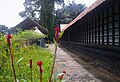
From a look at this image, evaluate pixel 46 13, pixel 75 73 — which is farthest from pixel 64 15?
pixel 75 73

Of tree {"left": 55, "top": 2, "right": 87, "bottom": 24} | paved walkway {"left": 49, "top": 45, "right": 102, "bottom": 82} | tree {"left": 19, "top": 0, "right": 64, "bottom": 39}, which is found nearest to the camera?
paved walkway {"left": 49, "top": 45, "right": 102, "bottom": 82}

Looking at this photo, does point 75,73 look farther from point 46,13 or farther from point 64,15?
point 64,15

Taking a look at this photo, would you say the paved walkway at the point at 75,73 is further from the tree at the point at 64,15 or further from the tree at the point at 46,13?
the tree at the point at 64,15

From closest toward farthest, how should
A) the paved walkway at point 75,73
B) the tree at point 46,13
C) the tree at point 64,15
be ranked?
the paved walkway at point 75,73 < the tree at point 46,13 < the tree at point 64,15

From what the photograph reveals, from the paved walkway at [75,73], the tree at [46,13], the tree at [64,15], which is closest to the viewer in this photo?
the paved walkway at [75,73]

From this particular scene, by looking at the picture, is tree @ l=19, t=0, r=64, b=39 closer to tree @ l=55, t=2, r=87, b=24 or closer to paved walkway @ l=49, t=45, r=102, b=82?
tree @ l=55, t=2, r=87, b=24

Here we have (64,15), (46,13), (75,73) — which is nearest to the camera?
(75,73)

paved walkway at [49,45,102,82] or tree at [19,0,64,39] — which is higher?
tree at [19,0,64,39]

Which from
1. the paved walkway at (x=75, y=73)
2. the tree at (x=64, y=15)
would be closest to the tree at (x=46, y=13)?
the tree at (x=64, y=15)

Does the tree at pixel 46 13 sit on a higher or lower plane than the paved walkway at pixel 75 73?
higher

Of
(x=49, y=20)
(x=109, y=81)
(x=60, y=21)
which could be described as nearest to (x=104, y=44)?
(x=109, y=81)

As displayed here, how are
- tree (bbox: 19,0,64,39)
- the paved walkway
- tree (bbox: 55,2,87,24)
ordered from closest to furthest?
the paved walkway < tree (bbox: 19,0,64,39) < tree (bbox: 55,2,87,24)

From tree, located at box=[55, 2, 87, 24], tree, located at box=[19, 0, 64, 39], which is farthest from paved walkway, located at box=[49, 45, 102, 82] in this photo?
tree, located at box=[55, 2, 87, 24]

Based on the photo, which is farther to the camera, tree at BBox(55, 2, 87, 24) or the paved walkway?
tree at BBox(55, 2, 87, 24)
